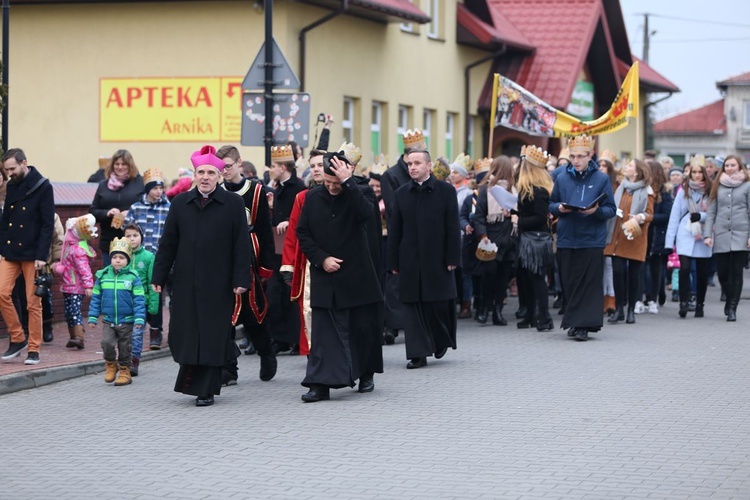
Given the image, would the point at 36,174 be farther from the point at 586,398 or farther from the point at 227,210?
the point at 586,398

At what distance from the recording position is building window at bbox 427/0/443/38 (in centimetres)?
3288

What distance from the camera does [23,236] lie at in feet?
41.7

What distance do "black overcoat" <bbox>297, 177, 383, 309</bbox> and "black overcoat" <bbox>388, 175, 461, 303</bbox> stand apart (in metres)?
1.83

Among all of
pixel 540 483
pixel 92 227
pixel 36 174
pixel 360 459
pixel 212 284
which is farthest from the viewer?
pixel 92 227

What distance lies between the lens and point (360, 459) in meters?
8.37

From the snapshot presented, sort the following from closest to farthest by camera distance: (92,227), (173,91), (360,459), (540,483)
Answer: (540,483) → (360,459) → (92,227) → (173,91)

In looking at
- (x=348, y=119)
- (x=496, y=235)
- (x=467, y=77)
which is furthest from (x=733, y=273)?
(x=467, y=77)

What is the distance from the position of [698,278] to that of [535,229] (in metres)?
2.77

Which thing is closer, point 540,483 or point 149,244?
point 540,483

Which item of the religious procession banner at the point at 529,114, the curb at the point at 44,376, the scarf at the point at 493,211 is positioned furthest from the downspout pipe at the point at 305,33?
the curb at the point at 44,376

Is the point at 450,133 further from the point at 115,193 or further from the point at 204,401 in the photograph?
the point at 204,401

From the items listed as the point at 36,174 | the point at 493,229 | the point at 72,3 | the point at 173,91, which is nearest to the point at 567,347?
the point at 493,229

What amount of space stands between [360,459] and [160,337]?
6209 mm

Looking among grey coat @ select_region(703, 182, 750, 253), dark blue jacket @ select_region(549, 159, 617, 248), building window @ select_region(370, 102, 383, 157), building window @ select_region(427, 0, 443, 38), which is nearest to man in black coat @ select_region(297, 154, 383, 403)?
dark blue jacket @ select_region(549, 159, 617, 248)
